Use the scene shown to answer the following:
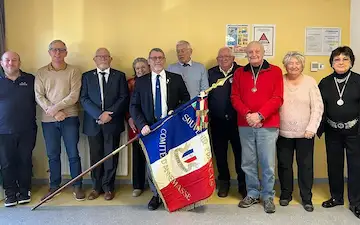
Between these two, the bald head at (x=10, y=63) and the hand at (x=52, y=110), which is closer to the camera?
the bald head at (x=10, y=63)

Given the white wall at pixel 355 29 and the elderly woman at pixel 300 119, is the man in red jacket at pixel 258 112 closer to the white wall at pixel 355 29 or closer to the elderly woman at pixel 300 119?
the elderly woman at pixel 300 119

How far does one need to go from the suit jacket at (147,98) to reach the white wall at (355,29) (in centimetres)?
216

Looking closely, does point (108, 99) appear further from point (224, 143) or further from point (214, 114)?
point (224, 143)

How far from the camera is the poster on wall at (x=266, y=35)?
410cm

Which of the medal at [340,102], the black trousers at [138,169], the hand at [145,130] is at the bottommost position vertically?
the black trousers at [138,169]

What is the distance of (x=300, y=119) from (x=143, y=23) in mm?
2064

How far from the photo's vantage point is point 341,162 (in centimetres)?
337

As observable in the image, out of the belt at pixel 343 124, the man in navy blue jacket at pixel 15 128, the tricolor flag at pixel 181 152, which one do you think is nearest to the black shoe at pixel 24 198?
the man in navy blue jacket at pixel 15 128

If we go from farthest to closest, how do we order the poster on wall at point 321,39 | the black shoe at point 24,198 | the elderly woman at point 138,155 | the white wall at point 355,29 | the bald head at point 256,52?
the poster on wall at point 321,39
the white wall at point 355,29
the elderly woman at point 138,155
the black shoe at point 24,198
the bald head at point 256,52

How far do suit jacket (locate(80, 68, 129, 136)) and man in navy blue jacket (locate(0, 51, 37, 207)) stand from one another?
0.54 meters

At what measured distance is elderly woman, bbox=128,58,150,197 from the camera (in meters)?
3.74

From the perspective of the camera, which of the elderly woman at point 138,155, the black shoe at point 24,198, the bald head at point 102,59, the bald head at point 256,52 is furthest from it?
the elderly woman at point 138,155

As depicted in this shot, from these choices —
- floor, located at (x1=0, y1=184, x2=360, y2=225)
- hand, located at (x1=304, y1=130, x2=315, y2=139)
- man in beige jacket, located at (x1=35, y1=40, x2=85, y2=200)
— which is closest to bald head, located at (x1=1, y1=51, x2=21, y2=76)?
man in beige jacket, located at (x1=35, y1=40, x2=85, y2=200)

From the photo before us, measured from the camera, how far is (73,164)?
3.71m
